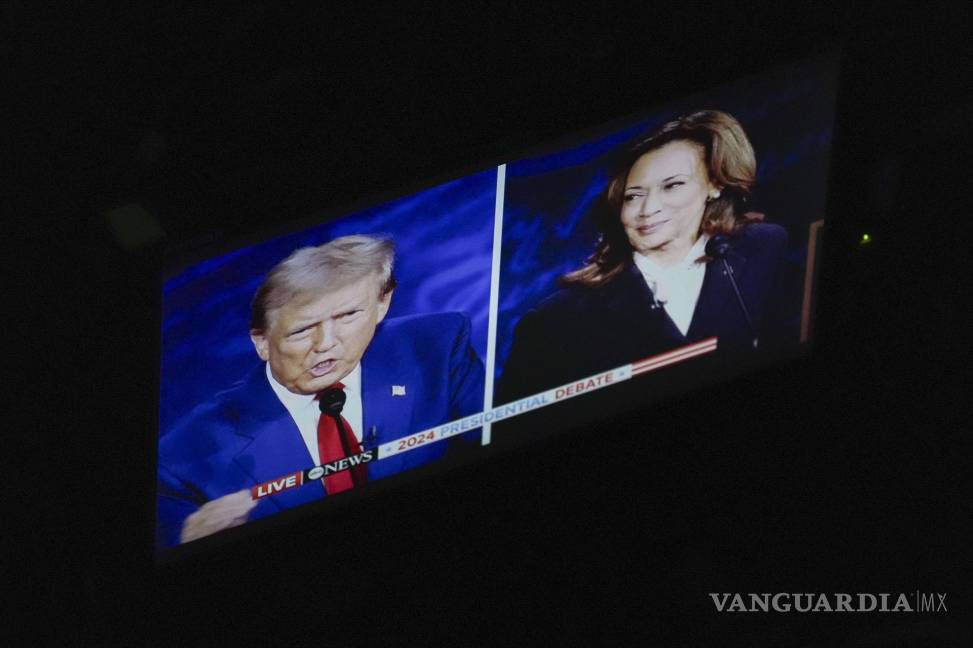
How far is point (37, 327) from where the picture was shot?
3.37m

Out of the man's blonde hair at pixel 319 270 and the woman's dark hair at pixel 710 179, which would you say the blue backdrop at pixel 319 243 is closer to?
the man's blonde hair at pixel 319 270

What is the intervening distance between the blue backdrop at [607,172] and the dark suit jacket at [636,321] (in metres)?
0.04

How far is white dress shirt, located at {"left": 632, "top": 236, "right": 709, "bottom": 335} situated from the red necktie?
2.17 feet

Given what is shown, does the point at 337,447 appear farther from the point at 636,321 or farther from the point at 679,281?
the point at 679,281

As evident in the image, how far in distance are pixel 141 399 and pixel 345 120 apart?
25.4 inches

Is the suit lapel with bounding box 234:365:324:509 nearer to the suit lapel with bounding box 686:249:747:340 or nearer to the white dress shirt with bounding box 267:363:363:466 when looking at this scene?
the white dress shirt with bounding box 267:363:363:466

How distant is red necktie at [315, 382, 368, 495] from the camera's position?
3541 mm

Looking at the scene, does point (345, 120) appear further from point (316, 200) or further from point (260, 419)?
point (260, 419)

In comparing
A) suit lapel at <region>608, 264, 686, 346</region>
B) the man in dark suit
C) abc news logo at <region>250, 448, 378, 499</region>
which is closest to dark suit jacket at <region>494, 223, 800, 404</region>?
suit lapel at <region>608, 264, 686, 346</region>

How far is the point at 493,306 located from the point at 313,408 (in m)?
0.40

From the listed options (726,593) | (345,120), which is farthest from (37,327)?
(726,593)

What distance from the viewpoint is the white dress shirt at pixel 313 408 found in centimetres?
348

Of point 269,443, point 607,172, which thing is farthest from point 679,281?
point 269,443

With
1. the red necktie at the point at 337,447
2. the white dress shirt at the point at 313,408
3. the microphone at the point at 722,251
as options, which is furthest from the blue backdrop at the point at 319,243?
the microphone at the point at 722,251
